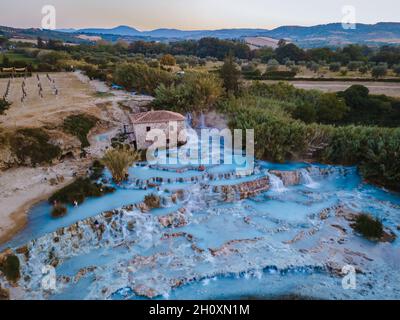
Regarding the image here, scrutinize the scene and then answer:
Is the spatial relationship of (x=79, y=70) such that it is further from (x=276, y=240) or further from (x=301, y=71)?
(x=276, y=240)

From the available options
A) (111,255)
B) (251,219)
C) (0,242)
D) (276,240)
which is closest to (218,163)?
(251,219)

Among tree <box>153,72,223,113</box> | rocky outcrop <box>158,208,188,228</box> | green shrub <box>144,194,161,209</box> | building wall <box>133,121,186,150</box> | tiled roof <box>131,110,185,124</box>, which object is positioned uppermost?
tree <box>153,72,223,113</box>

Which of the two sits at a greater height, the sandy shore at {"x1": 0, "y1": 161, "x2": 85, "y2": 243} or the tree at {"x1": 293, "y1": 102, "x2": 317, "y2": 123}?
the tree at {"x1": 293, "y1": 102, "x2": 317, "y2": 123}

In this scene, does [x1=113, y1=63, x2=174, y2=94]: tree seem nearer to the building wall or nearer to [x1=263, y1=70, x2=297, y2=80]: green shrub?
the building wall

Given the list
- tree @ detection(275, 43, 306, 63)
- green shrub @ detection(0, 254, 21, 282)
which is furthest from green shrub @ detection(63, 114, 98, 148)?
tree @ detection(275, 43, 306, 63)

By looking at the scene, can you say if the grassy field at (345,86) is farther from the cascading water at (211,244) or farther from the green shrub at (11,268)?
the green shrub at (11,268)

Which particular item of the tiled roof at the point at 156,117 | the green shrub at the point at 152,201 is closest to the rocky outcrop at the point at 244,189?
the green shrub at the point at 152,201
